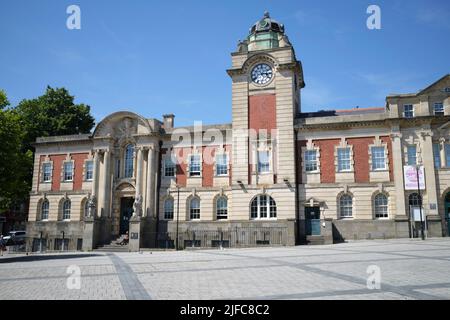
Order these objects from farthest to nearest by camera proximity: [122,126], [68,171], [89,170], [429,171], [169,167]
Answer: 1. [68,171]
2. [89,170]
3. [122,126]
4. [169,167]
5. [429,171]

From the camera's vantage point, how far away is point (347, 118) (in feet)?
104

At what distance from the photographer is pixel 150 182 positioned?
114 feet

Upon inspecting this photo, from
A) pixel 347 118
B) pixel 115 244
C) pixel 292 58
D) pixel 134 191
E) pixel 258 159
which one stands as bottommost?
pixel 115 244

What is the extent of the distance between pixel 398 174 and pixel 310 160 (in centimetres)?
652

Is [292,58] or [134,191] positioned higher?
[292,58]

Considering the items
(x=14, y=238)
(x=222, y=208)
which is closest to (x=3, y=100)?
(x=222, y=208)

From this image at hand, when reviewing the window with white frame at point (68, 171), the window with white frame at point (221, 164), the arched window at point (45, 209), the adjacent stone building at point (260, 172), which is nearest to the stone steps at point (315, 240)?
the adjacent stone building at point (260, 172)

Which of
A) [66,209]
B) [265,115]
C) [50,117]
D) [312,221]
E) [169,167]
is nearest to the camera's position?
[312,221]

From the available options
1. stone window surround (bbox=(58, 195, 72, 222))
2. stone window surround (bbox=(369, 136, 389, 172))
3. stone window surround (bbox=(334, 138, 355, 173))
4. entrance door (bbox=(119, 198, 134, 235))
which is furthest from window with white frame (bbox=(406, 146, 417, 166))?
stone window surround (bbox=(58, 195, 72, 222))

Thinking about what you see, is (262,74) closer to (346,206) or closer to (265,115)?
(265,115)
